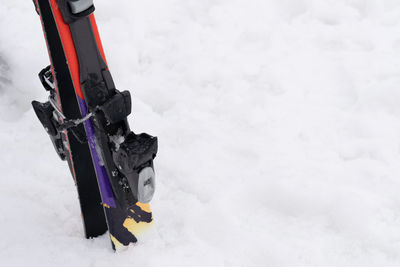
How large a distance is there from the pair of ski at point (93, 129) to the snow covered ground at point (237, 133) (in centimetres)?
14

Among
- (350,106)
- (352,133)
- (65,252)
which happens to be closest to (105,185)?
(65,252)

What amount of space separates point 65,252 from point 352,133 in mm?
1456

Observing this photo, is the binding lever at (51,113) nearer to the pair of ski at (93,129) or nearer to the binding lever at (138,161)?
the pair of ski at (93,129)

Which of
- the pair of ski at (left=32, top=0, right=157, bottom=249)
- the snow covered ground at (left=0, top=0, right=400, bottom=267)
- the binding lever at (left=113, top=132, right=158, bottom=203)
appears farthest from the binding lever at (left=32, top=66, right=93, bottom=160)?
the snow covered ground at (left=0, top=0, right=400, bottom=267)

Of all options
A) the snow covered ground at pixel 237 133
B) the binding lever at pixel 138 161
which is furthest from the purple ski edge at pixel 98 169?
the snow covered ground at pixel 237 133

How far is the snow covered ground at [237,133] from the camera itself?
1741 mm

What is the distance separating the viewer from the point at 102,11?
306 centimetres

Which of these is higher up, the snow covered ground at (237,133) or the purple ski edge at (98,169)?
the purple ski edge at (98,169)

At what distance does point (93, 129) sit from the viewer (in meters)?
1.53

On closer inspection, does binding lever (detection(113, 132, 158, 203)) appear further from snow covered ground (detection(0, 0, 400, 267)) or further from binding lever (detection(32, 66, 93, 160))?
snow covered ground (detection(0, 0, 400, 267))

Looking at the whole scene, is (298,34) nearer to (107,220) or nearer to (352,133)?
(352,133)

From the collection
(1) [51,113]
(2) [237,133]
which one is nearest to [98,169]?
(1) [51,113]

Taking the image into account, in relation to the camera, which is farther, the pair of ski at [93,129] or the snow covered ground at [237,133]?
the snow covered ground at [237,133]

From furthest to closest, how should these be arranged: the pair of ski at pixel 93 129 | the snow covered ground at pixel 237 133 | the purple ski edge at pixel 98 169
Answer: the snow covered ground at pixel 237 133, the purple ski edge at pixel 98 169, the pair of ski at pixel 93 129
